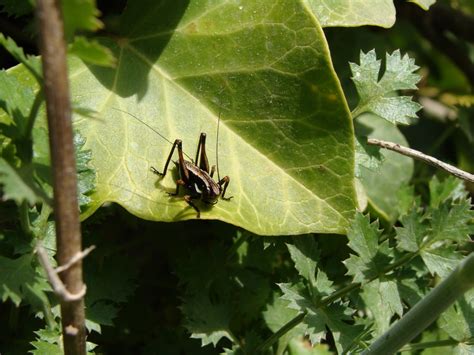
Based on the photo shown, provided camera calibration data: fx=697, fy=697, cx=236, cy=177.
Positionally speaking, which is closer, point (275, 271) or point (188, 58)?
point (188, 58)

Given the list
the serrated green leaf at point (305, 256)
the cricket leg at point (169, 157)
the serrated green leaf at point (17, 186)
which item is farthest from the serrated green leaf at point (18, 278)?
the serrated green leaf at point (305, 256)

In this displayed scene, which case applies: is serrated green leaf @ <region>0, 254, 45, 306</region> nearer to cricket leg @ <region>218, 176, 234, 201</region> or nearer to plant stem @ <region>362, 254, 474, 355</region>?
cricket leg @ <region>218, 176, 234, 201</region>

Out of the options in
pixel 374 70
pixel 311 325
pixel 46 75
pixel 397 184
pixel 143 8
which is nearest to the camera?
pixel 46 75

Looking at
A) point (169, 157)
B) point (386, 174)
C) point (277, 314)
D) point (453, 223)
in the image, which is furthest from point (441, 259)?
point (169, 157)

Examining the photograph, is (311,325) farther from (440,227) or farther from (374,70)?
(374,70)

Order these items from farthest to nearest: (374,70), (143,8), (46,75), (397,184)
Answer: (397,184)
(374,70)
(143,8)
(46,75)

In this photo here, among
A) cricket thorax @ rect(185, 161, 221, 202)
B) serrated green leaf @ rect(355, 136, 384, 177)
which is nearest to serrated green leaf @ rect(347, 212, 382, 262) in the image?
serrated green leaf @ rect(355, 136, 384, 177)

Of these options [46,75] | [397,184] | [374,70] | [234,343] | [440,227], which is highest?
[46,75]

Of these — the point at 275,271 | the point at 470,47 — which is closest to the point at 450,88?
the point at 470,47
